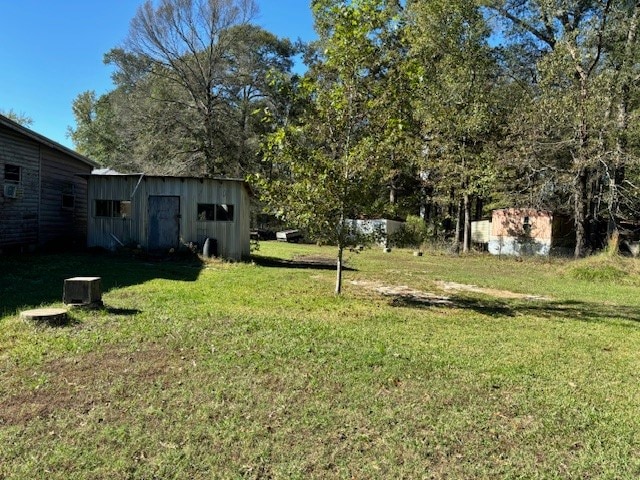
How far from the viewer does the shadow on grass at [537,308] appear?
784 centimetres

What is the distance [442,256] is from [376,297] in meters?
14.1

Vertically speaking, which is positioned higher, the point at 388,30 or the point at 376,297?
the point at 388,30

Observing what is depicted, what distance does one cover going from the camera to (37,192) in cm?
1421

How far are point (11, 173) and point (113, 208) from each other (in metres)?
3.15

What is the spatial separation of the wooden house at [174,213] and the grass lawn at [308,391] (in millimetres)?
7212

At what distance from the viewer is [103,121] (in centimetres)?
3547

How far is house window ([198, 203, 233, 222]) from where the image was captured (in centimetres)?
1507

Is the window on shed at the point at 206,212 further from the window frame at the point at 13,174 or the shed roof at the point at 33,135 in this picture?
the window frame at the point at 13,174

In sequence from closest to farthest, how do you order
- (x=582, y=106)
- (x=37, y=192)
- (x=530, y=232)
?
(x=37, y=192), (x=582, y=106), (x=530, y=232)

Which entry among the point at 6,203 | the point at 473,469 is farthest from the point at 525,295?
the point at 6,203

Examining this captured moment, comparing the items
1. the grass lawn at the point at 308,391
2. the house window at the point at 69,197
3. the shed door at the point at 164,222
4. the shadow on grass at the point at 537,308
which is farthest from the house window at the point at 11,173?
the shadow on grass at the point at 537,308

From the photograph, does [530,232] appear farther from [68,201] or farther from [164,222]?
[68,201]

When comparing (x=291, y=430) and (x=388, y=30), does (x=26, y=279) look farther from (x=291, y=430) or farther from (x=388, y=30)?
(x=388, y=30)

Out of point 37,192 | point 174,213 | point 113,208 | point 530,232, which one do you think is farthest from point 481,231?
point 37,192
